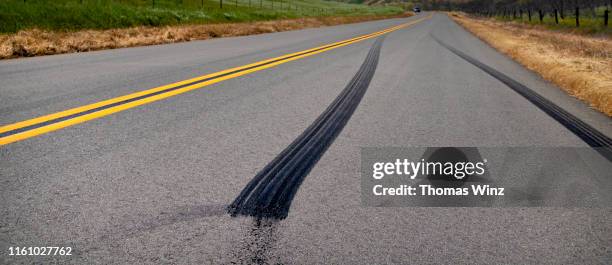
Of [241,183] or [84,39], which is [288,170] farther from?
[84,39]

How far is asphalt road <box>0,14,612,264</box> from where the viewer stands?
2266 mm

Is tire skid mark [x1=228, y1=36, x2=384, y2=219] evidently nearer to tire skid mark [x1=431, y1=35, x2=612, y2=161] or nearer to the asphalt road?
the asphalt road

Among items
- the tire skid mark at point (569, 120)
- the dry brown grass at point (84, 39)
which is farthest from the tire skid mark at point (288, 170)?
the dry brown grass at point (84, 39)

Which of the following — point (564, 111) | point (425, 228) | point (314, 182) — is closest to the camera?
point (425, 228)

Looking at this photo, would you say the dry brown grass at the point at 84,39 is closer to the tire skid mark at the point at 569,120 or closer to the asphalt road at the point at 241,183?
the asphalt road at the point at 241,183

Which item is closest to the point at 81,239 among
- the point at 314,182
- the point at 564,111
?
the point at 314,182

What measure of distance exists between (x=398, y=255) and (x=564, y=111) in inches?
186

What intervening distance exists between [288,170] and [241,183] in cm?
42

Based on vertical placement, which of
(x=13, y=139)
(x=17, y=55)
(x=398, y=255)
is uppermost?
(x=17, y=55)

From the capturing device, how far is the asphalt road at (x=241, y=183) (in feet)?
7.43

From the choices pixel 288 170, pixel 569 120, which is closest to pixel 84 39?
pixel 288 170

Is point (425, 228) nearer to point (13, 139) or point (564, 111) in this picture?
point (13, 139)

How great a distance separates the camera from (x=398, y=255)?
7.32 feet

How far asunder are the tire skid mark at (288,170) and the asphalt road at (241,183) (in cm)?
7
